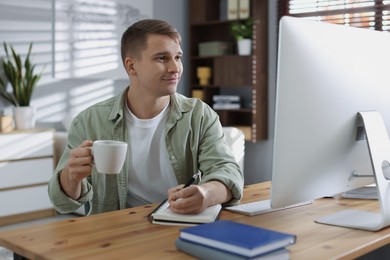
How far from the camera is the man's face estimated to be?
5.92 feet

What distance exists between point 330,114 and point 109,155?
559 mm

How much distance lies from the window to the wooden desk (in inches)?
142

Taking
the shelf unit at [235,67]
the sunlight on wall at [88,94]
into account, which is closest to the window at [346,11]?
the shelf unit at [235,67]

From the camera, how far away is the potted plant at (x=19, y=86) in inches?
181

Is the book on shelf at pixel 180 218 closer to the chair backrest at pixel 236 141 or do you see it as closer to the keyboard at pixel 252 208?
the keyboard at pixel 252 208

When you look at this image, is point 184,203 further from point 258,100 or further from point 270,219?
point 258,100

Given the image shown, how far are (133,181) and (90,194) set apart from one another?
0.63 feet

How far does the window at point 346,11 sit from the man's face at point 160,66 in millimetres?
3367

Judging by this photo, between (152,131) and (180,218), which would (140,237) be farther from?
(152,131)

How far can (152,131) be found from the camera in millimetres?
1851

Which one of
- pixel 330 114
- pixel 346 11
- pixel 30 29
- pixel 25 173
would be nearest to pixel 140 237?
pixel 330 114

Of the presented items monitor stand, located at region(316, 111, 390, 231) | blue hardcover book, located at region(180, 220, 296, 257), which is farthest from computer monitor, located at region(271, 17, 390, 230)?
blue hardcover book, located at region(180, 220, 296, 257)

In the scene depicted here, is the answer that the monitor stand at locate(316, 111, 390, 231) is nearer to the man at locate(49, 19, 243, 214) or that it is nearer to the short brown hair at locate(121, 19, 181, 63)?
the man at locate(49, 19, 243, 214)

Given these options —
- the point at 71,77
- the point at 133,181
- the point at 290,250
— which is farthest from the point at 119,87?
the point at 290,250
